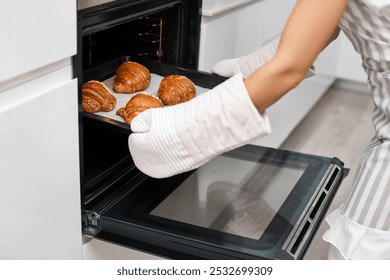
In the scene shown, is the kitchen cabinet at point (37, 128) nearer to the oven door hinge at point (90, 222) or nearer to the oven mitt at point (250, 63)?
the oven door hinge at point (90, 222)

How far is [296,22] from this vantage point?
0.78 metres

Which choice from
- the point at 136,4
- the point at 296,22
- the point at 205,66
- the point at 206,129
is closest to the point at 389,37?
the point at 296,22

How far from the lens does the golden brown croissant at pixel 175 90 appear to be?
121 centimetres

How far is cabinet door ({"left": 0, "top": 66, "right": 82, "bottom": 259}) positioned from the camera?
0.83 m

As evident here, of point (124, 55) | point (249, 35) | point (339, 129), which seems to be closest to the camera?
point (124, 55)

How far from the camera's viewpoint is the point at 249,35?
1733 mm

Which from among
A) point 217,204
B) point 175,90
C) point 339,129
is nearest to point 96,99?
point 175,90

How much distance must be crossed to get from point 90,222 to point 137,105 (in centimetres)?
25

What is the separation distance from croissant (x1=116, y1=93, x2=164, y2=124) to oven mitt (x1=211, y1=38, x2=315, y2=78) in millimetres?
193

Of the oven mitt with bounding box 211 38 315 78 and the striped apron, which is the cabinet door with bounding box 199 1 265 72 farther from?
the striped apron

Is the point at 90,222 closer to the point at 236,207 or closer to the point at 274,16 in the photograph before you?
the point at 236,207

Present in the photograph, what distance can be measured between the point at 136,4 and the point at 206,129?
41 centimetres

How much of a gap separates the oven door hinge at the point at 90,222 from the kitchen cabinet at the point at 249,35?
544 mm

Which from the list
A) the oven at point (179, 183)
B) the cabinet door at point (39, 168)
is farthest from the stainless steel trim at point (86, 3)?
the cabinet door at point (39, 168)
